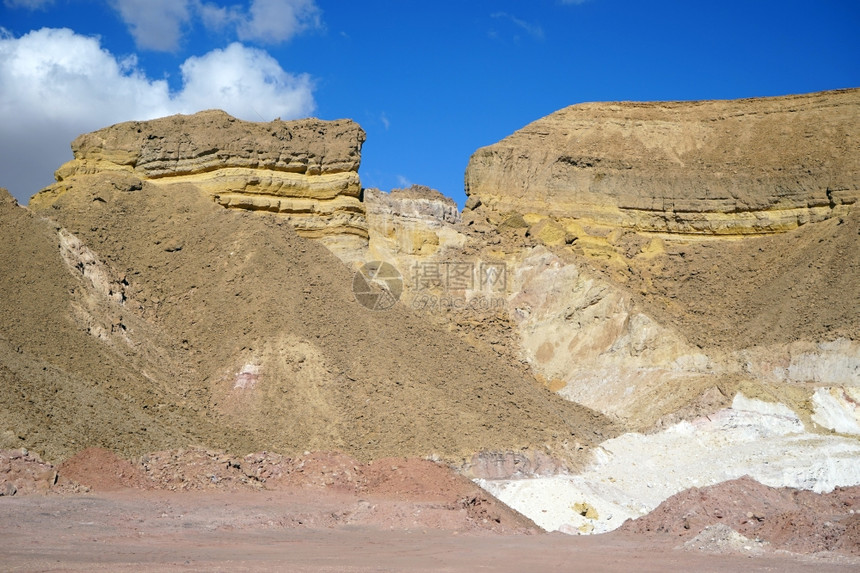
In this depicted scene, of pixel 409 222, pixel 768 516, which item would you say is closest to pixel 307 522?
pixel 768 516

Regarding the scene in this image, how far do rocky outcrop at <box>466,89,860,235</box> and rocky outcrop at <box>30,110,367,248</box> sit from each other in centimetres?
885

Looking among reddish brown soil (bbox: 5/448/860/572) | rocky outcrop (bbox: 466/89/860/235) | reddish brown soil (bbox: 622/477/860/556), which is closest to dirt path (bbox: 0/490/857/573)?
reddish brown soil (bbox: 5/448/860/572)

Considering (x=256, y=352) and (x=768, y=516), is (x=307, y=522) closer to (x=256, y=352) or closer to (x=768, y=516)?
(x=256, y=352)

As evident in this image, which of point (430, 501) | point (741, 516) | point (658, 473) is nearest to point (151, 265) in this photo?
point (430, 501)

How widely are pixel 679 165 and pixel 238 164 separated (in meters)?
20.8

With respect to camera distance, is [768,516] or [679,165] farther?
[679,165]

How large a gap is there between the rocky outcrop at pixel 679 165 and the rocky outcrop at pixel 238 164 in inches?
349

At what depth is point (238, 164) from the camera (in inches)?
1620

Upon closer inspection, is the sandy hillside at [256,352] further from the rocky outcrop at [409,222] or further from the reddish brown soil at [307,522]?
the rocky outcrop at [409,222]

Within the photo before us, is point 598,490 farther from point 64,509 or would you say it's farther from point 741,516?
point 64,509

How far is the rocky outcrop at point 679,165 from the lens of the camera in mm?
47406

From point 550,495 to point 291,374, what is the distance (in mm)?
8055

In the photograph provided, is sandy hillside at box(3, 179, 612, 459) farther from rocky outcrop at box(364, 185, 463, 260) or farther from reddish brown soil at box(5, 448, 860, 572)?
rocky outcrop at box(364, 185, 463, 260)

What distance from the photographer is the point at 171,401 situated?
2945cm
